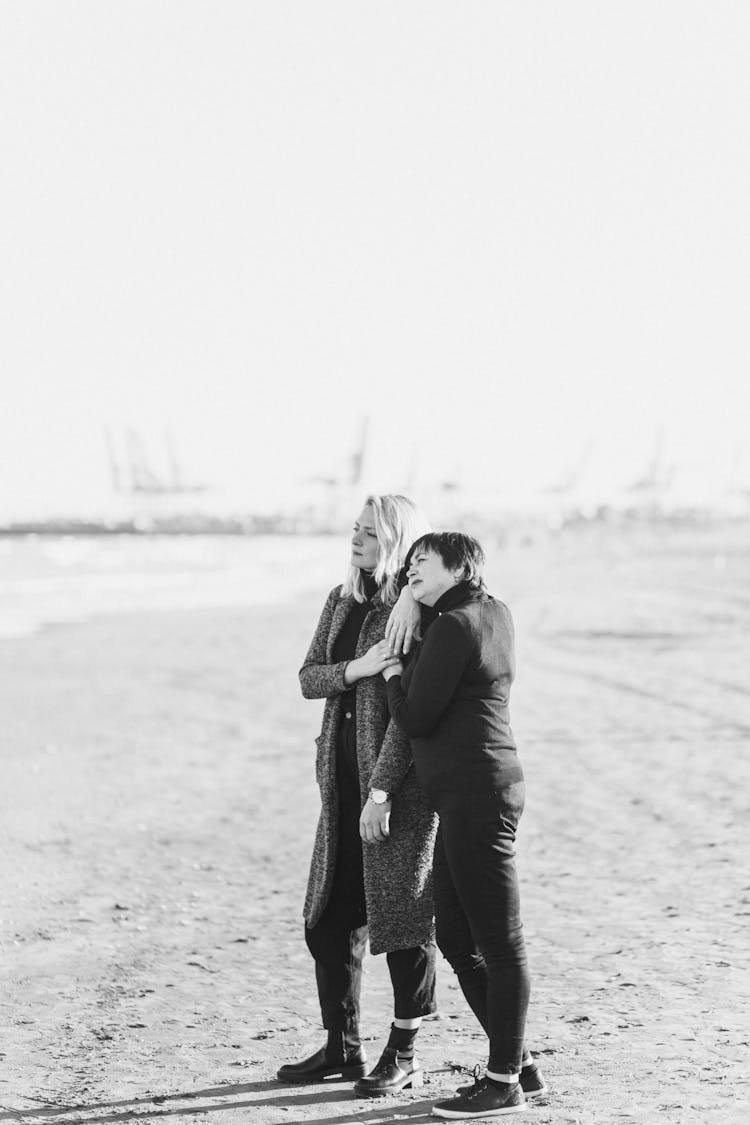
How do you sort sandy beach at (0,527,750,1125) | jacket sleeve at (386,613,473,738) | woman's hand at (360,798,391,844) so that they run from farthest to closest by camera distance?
sandy beach at (0,527,750,1125) < woman's hand at (360,798,391,844) < jacket sleeve at (386,613,473,738)

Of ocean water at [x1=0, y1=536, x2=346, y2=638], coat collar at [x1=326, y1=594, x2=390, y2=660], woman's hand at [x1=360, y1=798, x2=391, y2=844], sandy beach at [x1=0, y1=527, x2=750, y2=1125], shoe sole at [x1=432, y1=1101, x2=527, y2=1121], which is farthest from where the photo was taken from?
ocean water at [x1=0, y1=536, x2=346, y2=638]

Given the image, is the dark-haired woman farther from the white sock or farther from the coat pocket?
Result: the coat pocket

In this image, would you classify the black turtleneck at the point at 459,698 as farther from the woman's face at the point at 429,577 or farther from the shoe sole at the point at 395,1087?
the shoe sole at the point at 395,1087

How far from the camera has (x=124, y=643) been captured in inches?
598

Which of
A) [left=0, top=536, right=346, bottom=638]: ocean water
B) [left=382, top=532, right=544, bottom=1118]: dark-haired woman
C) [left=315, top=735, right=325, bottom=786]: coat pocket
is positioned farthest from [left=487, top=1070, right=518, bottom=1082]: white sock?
[left=0, top=536, right=346, bottom=638]: ocean water

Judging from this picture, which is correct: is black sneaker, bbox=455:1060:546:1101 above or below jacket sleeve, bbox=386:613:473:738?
below

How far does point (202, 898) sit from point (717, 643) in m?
10.2

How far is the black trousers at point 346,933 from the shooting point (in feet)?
10.5

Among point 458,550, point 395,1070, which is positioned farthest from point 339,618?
point 395,1070

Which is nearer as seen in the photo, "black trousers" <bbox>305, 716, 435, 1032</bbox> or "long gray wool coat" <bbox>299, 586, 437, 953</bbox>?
"long gray wool coat" <bbox>299, 586, 437, 953</bbox>

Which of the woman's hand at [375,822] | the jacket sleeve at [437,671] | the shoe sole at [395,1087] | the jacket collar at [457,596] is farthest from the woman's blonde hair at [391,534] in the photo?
the shoe sole at [395,1087]

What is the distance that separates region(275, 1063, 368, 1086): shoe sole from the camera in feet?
10.6

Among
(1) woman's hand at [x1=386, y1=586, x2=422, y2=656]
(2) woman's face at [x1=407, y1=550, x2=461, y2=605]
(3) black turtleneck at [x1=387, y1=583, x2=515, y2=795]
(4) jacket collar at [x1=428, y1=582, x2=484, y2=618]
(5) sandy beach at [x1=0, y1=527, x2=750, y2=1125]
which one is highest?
(2) woman's face at [x1=407, y1=550, x2=461, y2=605]

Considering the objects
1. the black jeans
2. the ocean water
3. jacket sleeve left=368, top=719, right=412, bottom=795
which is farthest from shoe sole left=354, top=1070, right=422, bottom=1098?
the ocean water
